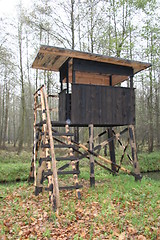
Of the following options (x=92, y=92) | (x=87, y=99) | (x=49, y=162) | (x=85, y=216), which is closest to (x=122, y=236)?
(x=85, y=216)

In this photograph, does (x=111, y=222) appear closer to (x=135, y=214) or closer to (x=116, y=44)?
(x=135, y=214)

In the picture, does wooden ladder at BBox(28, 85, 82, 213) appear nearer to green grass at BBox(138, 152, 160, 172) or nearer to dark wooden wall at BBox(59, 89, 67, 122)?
dark wooden wall at BBox(59, 89, 67, 122)

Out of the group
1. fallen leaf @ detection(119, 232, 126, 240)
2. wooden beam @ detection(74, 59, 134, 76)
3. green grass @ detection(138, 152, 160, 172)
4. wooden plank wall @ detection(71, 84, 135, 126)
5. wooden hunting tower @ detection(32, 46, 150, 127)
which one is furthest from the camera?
green grass @ detection(138, 152, 160, 172)

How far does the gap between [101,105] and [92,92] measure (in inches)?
29.4

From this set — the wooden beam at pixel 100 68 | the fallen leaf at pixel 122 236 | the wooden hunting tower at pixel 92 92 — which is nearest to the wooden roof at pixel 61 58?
the wooden hunting tower at pixel 92 92

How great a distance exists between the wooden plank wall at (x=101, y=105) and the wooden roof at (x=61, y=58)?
3.99 ft

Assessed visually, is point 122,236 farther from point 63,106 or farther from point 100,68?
point 100,68

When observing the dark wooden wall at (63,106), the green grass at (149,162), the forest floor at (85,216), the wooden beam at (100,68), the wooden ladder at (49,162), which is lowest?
the green grass at (149,162)

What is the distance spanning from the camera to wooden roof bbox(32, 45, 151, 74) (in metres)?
9.01

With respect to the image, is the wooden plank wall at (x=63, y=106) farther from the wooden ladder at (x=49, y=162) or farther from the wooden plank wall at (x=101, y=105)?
the wooden ladder at (x=49, y=162)

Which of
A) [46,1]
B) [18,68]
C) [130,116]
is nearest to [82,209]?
[130,116]

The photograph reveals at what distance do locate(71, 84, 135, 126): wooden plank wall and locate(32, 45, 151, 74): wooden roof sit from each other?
1215 mm

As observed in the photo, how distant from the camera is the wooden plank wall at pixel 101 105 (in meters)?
9.98

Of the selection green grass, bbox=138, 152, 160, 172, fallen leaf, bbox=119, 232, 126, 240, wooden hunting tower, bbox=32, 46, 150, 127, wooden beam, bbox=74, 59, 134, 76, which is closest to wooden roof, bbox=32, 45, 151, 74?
wooden hunting tower, bbox=32, 46, 150, 127
